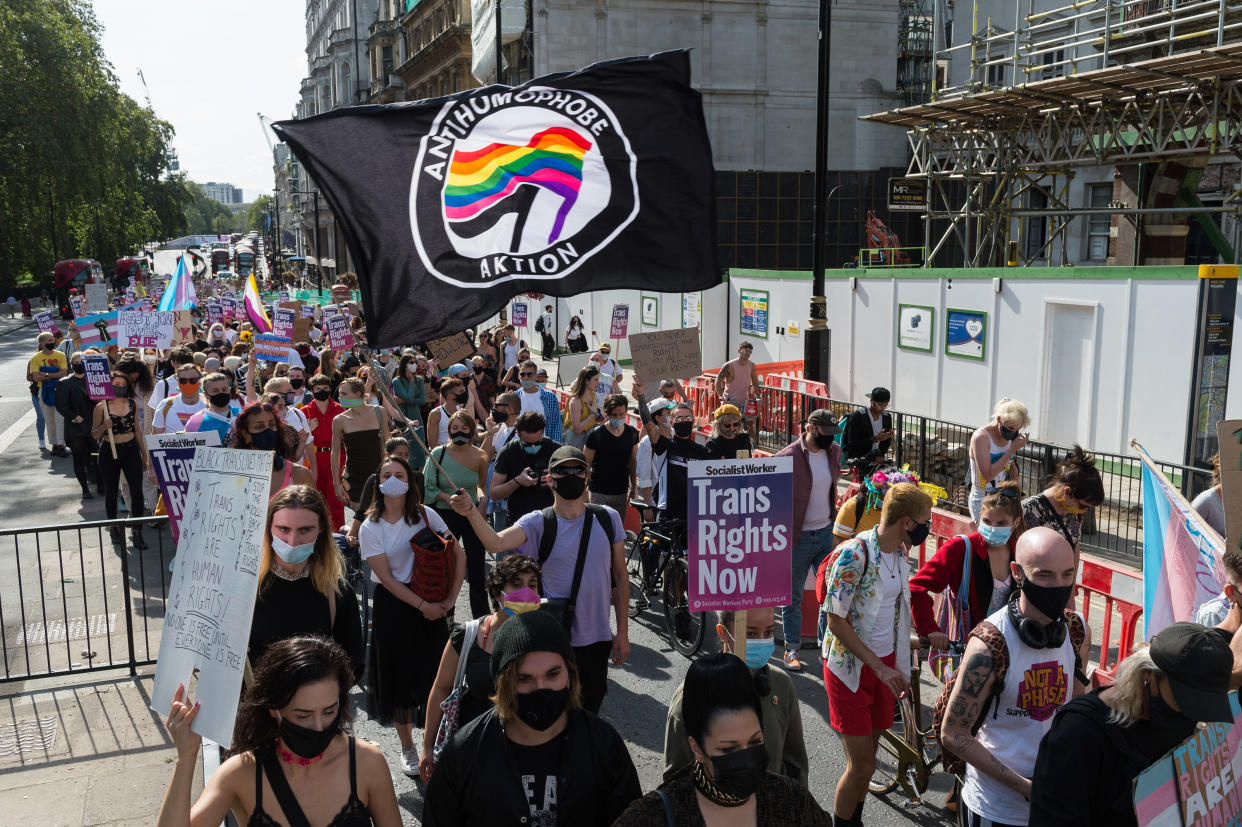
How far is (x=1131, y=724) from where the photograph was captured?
9.82 feet

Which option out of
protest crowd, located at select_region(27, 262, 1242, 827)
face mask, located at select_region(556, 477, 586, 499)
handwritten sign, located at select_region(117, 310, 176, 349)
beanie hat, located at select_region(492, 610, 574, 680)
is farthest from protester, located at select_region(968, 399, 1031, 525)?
handwritten sign, located at select_region(117, 310, 176, 349)

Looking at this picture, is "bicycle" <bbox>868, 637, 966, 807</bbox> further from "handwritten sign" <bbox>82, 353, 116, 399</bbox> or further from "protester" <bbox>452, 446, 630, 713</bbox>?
"handwritten sign" <bbox>82, 353, 116, 399</bbox>

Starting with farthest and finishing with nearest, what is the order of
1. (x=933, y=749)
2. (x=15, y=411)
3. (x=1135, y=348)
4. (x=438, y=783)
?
(x=15, y=411), (x=1135, y=348), (x=933, y=749), (x=438, y=783)

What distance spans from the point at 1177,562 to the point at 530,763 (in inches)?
111

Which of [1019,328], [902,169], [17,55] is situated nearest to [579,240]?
[1019,328]

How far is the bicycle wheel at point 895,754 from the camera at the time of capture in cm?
554

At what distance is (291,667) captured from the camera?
10.5 ft

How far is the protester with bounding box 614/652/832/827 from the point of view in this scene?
2734 mm

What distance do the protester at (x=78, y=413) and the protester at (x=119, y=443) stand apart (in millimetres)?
2555

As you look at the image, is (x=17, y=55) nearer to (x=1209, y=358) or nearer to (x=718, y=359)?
(x=718, y=359)

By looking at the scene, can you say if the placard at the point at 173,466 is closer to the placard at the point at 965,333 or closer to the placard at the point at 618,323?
the placard at the point at 965,333

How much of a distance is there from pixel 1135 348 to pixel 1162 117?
353 inches

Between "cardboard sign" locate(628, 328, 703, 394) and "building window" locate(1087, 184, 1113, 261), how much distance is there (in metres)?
23.7

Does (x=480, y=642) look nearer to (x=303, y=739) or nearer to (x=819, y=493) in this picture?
(x=303, y=739)
